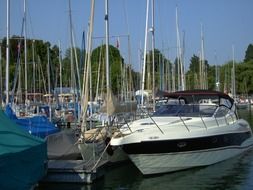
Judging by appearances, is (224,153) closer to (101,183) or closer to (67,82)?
(101,183)

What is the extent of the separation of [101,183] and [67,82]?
147 ft

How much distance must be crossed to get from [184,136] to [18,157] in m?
7.08

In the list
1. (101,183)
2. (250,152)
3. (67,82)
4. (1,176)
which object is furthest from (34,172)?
(67,82)

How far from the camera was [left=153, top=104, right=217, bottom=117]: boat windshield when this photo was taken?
1872cm

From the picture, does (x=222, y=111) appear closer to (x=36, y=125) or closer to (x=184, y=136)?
(x=184, y=136)

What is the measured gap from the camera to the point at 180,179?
16.2 m

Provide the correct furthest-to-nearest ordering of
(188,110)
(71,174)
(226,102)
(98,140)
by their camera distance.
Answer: (226,102)
(188,110)
(98,140)
(71,174)

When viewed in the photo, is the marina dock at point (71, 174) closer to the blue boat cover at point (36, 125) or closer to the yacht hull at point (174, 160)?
the yacht hull at point (174, 160)

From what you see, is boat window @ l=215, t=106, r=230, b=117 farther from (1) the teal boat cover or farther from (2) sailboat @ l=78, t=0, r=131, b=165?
(1) the teal boat cover

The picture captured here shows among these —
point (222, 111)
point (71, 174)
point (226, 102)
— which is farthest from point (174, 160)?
point (226, 102)

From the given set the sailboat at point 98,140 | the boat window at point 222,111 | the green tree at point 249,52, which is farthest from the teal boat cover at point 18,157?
the green tree at point 249,52

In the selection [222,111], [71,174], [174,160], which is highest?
[222,111]

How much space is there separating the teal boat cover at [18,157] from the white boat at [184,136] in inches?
164

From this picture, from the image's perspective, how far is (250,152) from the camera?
22328 millimetres
